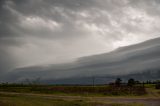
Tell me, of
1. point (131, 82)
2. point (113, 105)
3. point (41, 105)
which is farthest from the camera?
point (131, 82)

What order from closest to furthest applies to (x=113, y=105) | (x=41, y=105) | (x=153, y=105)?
(x=41, y=105), (x=113, y=105), (x=153, y=105)

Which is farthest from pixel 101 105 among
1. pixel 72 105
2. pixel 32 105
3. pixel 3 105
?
pixel 3 105

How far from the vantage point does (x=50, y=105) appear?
54.1 meters

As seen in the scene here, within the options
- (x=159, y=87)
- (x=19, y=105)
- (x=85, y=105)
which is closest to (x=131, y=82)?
(x=159, y=87)

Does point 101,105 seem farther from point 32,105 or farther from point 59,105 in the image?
point 32,105

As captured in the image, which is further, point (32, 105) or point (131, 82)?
point (131, 82)

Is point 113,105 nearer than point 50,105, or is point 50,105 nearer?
point 50,105

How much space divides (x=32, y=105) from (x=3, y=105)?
713 centimetres

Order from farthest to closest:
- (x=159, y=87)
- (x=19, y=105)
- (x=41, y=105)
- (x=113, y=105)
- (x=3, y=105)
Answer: (x=159, y=87), (x=113, y=105), (x=41, y=105), (x=19, y=105), (x=3, y=105)

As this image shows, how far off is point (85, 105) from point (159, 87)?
339 ft

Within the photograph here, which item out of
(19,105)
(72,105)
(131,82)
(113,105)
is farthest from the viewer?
(131,82)

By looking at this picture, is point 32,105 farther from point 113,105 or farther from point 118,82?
point 118,82

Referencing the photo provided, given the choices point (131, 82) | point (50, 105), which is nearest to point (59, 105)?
point (50, 105)

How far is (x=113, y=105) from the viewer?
200 feet
